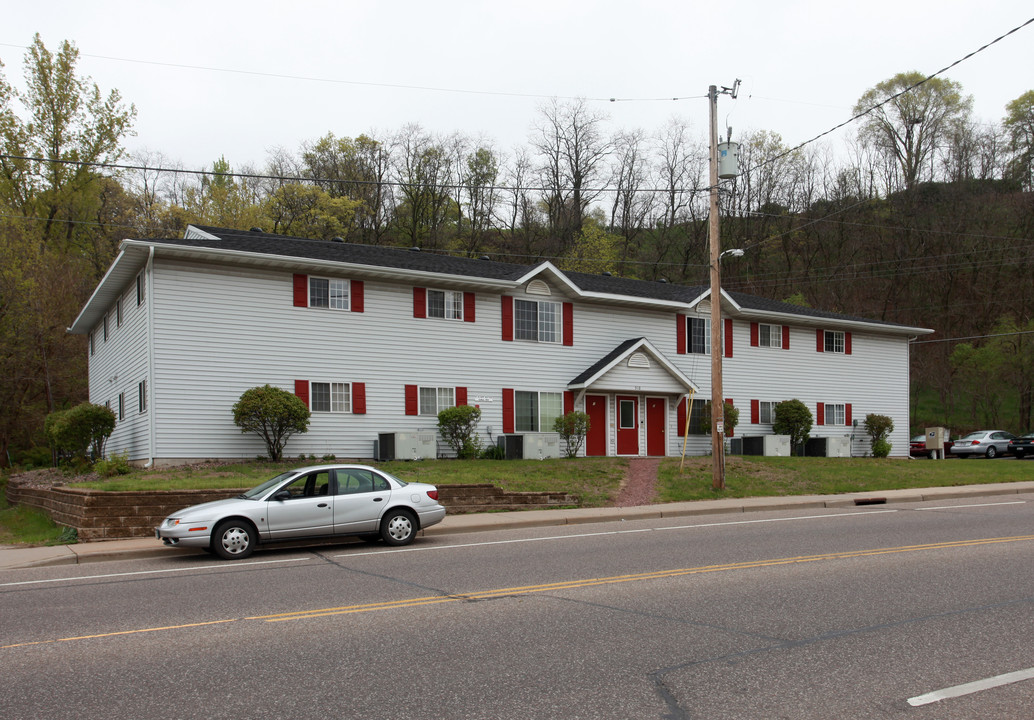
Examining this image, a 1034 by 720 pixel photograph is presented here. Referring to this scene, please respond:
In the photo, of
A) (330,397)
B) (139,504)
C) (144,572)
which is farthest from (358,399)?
(144,572)

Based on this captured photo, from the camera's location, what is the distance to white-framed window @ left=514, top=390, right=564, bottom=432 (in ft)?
94.4

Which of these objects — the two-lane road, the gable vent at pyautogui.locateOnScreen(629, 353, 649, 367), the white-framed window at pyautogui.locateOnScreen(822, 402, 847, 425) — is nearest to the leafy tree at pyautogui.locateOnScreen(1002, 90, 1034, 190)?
the white-framed window at pyautogui.locateOnScreen(822, 402, 847, 425)

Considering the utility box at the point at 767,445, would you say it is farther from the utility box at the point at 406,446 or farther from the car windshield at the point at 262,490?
the car windshield at the point at 262,490

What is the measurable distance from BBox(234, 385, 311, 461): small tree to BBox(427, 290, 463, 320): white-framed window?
18.9 feet

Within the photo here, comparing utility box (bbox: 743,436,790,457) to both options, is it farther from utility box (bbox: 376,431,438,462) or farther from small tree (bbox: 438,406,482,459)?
utility box (bbox: 376,431,438,462)

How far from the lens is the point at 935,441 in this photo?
1521 inches

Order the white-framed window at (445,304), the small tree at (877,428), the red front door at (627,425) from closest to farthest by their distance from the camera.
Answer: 1. the white-framed window at (445,304)
2. the red front door at (627,425)
3. the small tree at (877,428)

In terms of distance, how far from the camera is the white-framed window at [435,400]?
26.9 m

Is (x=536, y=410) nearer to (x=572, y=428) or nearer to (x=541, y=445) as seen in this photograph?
(x=572, y=428)

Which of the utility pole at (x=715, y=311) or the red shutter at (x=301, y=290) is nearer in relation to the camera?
the utility pole at (x=715, y=311)

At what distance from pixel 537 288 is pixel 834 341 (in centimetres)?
1471

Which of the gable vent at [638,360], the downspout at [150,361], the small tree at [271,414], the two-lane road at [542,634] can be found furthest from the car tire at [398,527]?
the gable vent at [638,360]

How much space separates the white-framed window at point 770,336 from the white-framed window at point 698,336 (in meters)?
2.36

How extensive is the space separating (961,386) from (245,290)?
4596 cm
